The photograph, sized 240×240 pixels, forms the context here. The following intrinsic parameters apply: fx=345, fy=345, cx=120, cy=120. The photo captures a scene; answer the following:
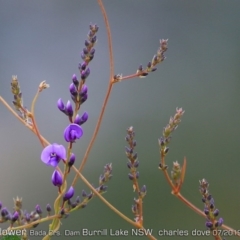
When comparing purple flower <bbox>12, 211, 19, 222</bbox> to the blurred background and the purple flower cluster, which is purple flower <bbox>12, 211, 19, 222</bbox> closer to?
the purple flower cluster

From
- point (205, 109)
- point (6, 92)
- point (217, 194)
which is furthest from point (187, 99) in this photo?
point (6, 92)

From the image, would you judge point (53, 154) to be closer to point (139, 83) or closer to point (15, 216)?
point (15, 216)

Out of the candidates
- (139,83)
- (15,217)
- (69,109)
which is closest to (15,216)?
(15,217)

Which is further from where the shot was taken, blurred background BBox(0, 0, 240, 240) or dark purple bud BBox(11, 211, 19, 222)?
blurred background BBox(0, 0, 240, 240)

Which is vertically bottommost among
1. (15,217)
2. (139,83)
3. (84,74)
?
(15,217)

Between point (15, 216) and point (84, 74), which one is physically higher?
point (84, 74)

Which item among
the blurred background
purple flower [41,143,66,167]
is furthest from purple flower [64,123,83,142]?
the blurred background

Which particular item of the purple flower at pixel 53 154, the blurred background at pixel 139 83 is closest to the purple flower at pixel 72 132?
the purple flower at pixel 53 154

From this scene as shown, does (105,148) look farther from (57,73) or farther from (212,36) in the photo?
(212,36)
